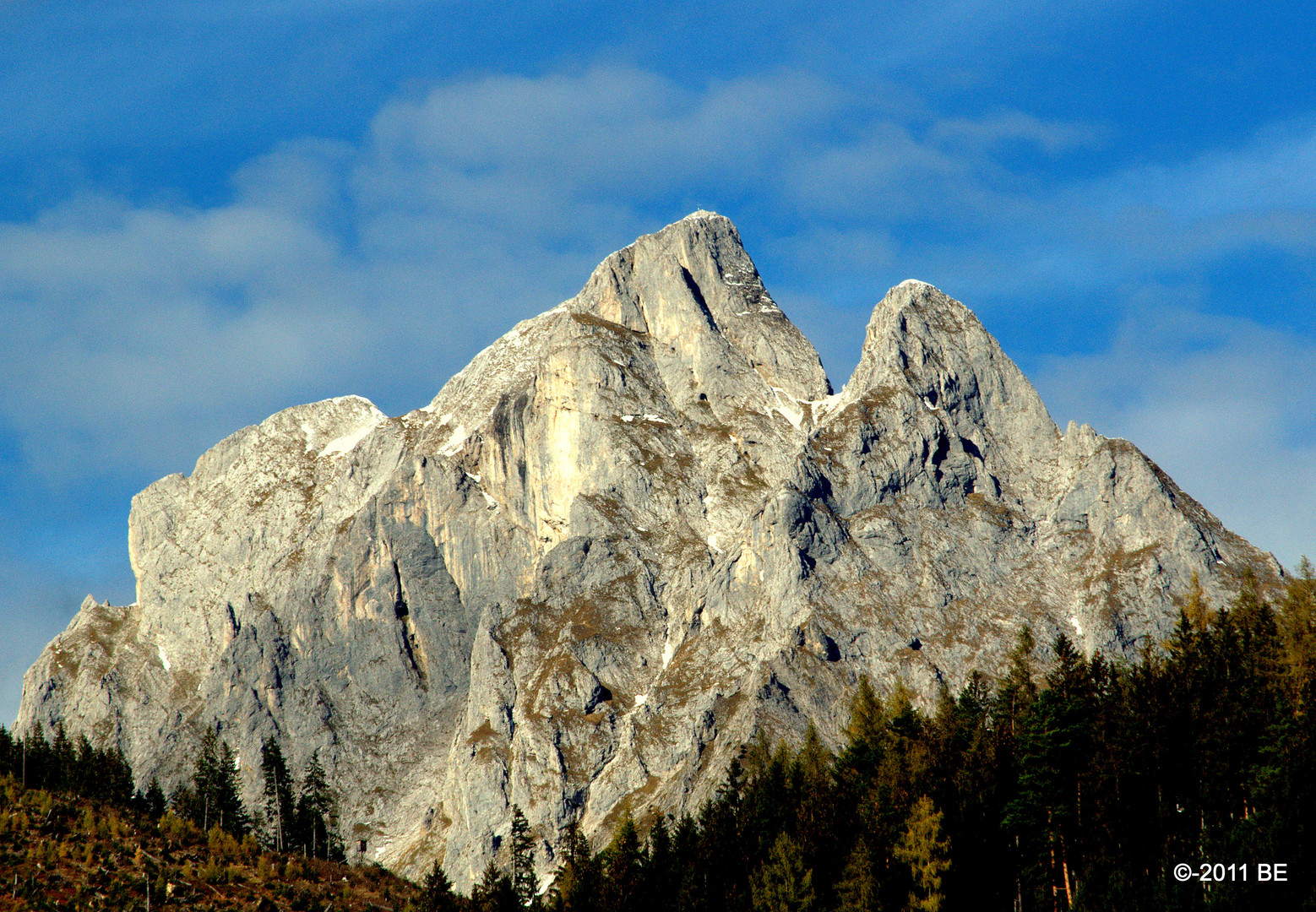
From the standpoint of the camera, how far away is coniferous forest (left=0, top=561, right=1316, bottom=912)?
78.4 m

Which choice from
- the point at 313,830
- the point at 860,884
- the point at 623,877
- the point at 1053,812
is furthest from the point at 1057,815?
the point at 313,830

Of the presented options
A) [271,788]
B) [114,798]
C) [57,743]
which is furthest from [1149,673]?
[57,743]

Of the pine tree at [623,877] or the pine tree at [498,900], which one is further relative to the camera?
the pine tree at [623,877]

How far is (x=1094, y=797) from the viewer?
8806cm

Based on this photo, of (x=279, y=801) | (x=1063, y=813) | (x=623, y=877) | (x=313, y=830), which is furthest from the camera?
(x=279, y=801)

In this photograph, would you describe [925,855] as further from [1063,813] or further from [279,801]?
[279,801]

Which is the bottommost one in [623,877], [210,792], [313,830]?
[623,877]

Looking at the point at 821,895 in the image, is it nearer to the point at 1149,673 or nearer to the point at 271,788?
the point at 1149,673

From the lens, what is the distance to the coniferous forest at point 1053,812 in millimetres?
78438

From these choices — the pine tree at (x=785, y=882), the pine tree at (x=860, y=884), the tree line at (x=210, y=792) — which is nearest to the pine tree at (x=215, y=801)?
the tree line at (x=210, y=792)

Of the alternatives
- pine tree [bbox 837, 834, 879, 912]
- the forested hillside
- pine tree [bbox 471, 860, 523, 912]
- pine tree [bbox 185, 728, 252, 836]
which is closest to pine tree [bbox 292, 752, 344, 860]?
pine tree [bbox 185, 728, 252, 836]

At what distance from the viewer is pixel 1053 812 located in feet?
291

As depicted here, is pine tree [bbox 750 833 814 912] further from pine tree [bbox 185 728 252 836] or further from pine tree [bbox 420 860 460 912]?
pine tree [bbox 185 728 252 836]

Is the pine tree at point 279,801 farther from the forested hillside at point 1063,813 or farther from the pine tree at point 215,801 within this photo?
the forested hillside at point 1063,813
